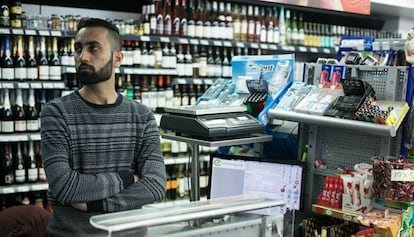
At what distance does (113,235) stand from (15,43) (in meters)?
3.80

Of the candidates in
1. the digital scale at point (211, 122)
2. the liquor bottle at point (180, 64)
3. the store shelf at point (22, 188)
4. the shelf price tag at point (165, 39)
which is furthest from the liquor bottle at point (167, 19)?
the digital scale at point (211, 122)

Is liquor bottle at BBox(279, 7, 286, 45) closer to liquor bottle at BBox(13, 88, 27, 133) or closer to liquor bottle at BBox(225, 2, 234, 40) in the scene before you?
liquor bottle at BBox(225, 2, 234, 40)

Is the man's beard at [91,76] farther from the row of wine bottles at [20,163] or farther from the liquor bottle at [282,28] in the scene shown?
the liquor bottle at [282,28]

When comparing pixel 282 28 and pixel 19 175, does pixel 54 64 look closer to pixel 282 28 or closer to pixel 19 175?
pixel 19 175

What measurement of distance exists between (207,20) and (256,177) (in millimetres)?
3144

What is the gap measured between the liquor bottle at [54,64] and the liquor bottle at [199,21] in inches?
54.6

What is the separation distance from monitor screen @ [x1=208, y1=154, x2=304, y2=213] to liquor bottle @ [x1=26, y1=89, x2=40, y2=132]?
2.34 metres

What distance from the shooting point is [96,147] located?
84.7 inches

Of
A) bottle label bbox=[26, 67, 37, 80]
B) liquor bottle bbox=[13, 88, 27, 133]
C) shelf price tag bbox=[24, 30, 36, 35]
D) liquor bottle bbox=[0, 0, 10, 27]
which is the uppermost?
liquor bottle bbox=[0, 0, 10, 27]

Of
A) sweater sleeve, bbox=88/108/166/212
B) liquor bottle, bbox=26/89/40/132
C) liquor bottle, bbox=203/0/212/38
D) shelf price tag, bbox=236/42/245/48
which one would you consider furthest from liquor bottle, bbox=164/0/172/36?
sweater sleeve, bbox=88/108/166/212

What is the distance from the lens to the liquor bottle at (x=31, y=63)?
4.39 metres

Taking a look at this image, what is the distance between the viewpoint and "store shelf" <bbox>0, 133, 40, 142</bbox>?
4262 millimetres

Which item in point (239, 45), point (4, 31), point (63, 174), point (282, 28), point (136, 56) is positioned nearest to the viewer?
point (63, 174)

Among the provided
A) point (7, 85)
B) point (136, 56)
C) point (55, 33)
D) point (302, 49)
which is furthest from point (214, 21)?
point (7, 85)
